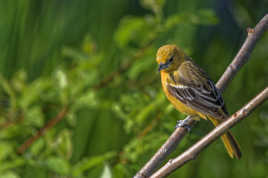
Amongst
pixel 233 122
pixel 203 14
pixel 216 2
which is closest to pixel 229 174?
pixel 203 14

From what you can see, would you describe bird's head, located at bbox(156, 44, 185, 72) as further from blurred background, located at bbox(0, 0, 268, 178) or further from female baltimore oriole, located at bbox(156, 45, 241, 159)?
blurred background, located at bbox(0, 0, 268, 178)

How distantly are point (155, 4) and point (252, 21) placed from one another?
38 cm

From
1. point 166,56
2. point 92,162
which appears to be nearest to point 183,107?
point 166,56

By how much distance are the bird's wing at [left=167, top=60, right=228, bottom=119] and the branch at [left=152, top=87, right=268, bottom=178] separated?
0.46 m

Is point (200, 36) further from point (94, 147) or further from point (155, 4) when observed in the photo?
point (94, 147)

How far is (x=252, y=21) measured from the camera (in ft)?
4.88

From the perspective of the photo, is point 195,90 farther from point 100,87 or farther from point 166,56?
point 100,87

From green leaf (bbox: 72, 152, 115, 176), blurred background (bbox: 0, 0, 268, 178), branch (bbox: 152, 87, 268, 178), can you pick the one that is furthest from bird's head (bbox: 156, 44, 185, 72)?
branch (bbox: 152, 87, 268, 178)

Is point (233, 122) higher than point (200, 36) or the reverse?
higher

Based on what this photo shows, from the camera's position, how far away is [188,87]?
4.17ft

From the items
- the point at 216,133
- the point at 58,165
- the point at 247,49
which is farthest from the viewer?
the point at 58,165

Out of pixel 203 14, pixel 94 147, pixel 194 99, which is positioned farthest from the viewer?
pixel 94 147

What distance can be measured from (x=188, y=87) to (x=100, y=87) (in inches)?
13.6

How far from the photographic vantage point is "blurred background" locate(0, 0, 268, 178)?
1.22 metres
